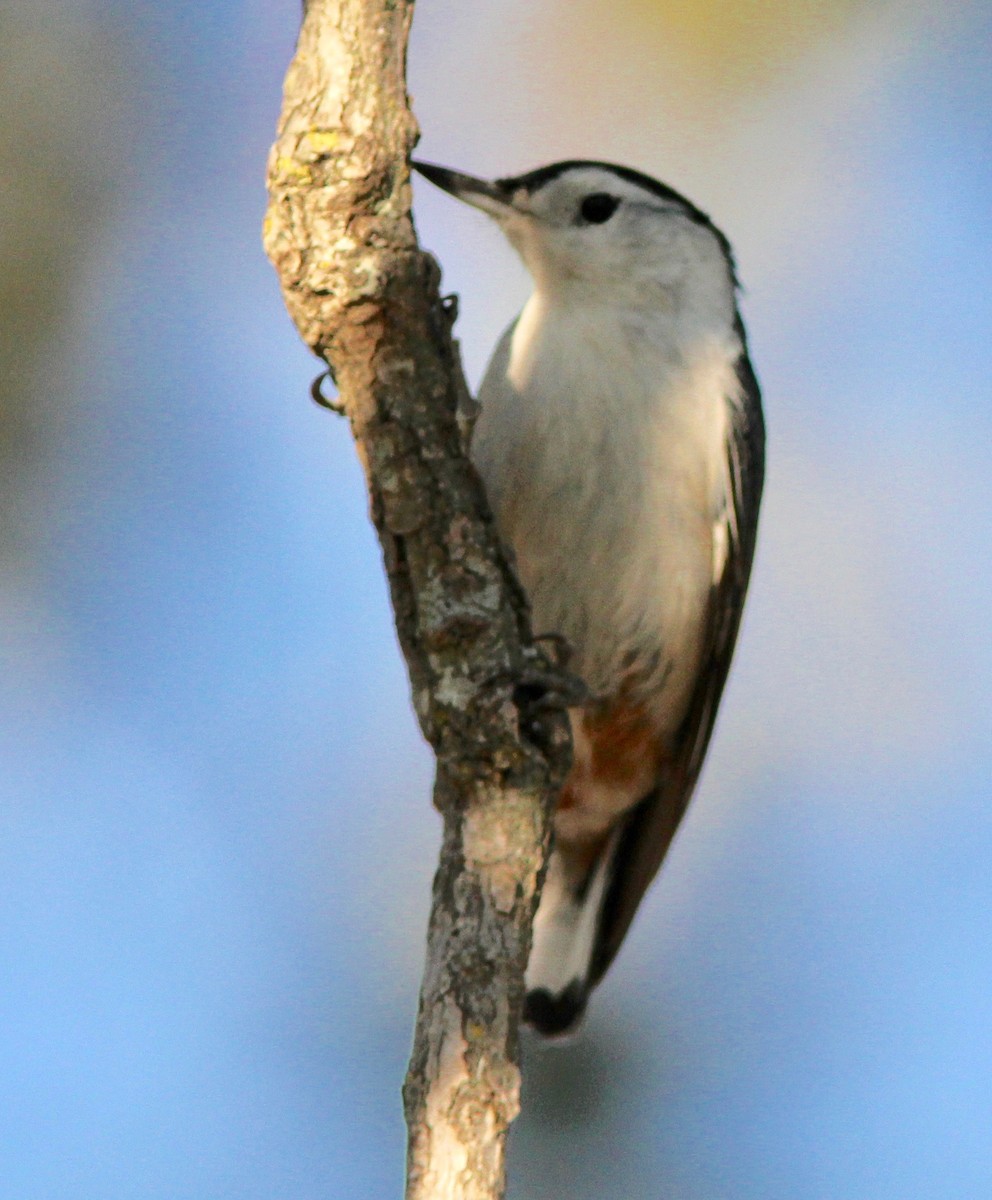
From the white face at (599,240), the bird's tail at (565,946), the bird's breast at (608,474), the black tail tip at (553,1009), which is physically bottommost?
the black tail tip at (553,1009)

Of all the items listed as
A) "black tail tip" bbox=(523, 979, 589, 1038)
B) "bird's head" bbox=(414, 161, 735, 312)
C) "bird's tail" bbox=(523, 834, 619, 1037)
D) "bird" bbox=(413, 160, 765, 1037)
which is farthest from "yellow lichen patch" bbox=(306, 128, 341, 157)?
"black tail tip" bbox=(523, 979, 589, 1038)

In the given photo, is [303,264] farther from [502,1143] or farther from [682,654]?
[682,654]

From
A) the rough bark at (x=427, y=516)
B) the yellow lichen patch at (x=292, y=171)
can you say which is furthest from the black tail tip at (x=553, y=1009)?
the yellow lichen patch at (x=292, y=171)

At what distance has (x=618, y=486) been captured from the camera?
2.53 m

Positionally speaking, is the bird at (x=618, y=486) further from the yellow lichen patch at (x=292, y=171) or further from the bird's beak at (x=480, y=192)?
the yellow lichen patch at (x=292, y=171)

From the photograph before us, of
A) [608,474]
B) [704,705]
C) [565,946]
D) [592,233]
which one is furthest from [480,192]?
[565,946]

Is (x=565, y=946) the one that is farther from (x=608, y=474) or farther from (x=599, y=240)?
(x=599, y=240)

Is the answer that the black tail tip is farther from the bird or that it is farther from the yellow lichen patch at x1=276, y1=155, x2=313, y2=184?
the yellow lichen patch at x1=276, y1=155, x2=313, y2=184

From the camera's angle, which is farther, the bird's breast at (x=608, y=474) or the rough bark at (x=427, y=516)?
the bird's breast at (x=608, y=474)

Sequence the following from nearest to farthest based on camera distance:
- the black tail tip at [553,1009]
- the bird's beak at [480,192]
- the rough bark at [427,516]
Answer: the rough bark at [427,516] → the bird's beak at [480,192] → the black tail tip at [553,1009]

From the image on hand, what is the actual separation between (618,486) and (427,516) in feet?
2.81

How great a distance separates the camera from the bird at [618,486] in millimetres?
2525

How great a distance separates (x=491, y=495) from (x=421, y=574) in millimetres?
815

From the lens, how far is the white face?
271 centimetres
